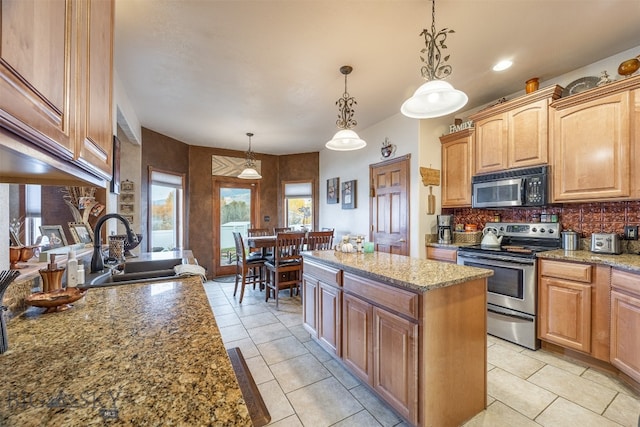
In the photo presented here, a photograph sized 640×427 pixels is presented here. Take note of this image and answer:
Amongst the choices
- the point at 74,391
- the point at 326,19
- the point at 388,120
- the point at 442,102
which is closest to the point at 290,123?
the point at 388,120

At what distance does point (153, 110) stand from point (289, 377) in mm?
3520

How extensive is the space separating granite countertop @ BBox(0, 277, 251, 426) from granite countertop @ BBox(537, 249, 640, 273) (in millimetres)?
2706

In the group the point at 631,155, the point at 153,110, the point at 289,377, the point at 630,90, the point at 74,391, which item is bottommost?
the point at 289,377

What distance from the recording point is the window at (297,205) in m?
5.78

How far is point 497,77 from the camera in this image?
2725 millimetres

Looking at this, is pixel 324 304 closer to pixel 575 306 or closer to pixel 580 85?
pixel 575 306

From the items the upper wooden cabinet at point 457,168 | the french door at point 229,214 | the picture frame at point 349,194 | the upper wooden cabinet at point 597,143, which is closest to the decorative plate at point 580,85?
the upper wooden cabinet at point 597,143

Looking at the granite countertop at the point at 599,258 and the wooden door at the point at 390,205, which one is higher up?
the wooden door at the point at 390,205

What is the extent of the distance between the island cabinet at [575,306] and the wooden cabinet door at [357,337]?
1.79 meters

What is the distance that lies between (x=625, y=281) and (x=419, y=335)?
5.73 feet

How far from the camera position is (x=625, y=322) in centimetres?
191

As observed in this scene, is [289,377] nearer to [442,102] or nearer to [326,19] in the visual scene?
[442,102]

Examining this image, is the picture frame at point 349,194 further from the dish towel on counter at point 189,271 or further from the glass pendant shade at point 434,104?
the dish towel on counter at point 189,271

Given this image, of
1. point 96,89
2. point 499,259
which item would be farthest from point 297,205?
point 96,89
